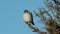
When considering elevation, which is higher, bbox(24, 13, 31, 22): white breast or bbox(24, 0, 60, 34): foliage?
bbox(24, 13, 31, 22): white breast

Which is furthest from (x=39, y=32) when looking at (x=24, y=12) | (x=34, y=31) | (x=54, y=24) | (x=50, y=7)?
(x=24, y=12)

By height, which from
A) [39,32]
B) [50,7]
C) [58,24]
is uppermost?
[50,7]

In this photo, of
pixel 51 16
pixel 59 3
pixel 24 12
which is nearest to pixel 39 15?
pixel 51 16

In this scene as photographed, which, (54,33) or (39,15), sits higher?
(39,15)

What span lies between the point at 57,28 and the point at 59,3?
1212mm

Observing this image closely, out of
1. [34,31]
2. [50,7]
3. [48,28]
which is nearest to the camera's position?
[34,31]

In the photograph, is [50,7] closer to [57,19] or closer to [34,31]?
[57,19]

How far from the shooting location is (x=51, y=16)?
26.9 feet

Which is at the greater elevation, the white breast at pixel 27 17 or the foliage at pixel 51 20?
the white breast at pixel 27 17

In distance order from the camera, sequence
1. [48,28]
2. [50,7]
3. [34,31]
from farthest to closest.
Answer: [50,7] < [48,28] < [34,31]

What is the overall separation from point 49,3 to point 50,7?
17cm

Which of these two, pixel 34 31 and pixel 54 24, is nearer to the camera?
pixel 34 31

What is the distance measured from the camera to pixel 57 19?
26.7 feet

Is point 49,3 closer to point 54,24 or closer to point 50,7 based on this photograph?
point 50,7
